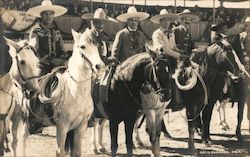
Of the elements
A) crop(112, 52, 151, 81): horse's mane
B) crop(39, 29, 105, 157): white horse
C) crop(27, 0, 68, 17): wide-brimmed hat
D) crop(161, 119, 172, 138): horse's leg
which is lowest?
crop(161, 119, 172, 138): horse's leg

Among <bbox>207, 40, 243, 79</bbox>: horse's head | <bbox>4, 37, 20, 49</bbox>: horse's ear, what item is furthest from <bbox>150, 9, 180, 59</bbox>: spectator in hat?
<bbox>4, 37, 20, 49</bbox>: horse's ear

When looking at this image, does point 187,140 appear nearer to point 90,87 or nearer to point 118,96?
point 118,96

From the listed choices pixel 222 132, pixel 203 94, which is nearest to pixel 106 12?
pixel 203 94

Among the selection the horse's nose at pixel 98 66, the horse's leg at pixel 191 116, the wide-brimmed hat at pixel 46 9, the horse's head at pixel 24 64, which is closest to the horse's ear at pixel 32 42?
the horse's head at pixel 24 64

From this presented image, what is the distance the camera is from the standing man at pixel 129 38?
495 cm

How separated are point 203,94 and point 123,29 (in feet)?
3.95

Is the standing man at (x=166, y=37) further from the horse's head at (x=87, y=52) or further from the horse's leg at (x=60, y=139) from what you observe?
the horse's leg at (x=60, y=139)

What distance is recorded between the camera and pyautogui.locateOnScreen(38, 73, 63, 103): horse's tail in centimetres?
480

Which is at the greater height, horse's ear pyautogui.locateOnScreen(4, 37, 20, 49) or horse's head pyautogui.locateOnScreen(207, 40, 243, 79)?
horse's ear pyautogui.locateOnScreen(4, 37, 20, 49)

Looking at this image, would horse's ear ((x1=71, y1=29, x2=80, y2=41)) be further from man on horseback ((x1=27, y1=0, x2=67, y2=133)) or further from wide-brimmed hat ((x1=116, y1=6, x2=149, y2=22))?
wide-brimmed hat ((x1=116, y1=6, x2=149, y2=22))

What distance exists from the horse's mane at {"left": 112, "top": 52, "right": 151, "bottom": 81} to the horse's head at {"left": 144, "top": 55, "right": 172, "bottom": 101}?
95 mm

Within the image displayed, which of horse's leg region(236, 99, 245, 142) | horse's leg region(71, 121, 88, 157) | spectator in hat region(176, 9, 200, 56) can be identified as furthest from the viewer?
horse's leg region(236, 99, 245, 142)

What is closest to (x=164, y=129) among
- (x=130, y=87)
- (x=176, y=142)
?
(x=176, y=142)

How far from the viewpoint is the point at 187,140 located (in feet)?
17.1
